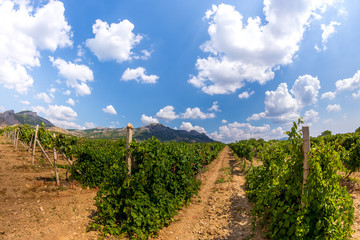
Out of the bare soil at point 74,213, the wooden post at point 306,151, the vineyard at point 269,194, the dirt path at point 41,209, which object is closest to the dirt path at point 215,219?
the bare soil at point 74,213

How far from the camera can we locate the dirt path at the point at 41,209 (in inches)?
171

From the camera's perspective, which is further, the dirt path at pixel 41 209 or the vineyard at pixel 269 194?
the dirt path at pixel 41 209

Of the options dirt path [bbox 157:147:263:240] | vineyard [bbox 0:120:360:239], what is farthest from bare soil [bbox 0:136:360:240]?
vineyard [bbox 0:120:360:239]

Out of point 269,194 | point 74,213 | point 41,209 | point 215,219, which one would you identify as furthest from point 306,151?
point 41,209

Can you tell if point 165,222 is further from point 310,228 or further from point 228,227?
point 310,228

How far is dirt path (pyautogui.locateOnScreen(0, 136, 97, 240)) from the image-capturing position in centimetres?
434

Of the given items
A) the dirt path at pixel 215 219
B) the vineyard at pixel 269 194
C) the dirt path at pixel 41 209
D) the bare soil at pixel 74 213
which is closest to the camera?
the vineyard at pixel 269 194

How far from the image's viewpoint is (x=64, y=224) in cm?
480

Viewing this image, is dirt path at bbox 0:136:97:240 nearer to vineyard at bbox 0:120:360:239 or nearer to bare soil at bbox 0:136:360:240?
bare soil at bbox 0:136:360:240

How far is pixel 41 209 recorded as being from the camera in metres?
5.55

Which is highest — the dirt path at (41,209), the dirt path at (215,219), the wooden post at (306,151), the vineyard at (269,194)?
the wooden post at (306,151)

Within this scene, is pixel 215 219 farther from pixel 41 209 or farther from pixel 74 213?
pixel 41 209

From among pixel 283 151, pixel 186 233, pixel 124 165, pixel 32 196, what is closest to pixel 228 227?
pixel 186 233

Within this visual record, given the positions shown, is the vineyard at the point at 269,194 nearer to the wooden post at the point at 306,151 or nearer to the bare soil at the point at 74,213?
the wooden post at the point at 306,151
